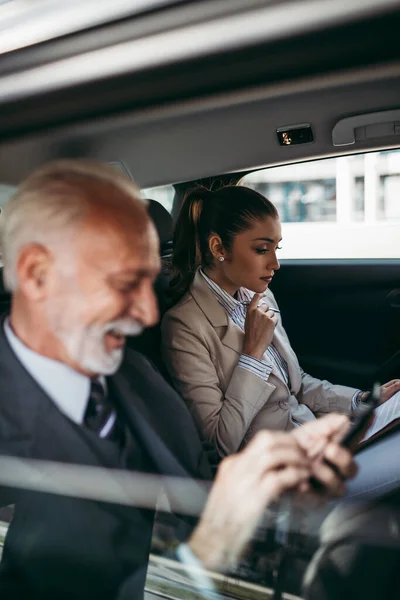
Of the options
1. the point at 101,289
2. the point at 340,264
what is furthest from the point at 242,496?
the point at 340,264

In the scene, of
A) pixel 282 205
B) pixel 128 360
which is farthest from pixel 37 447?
pixel 282 205

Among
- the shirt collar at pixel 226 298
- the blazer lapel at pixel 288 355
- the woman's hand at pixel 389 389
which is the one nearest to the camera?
the shirt collar at pixel 226 298

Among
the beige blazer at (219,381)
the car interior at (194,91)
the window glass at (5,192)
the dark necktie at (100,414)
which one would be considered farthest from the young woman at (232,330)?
the window glass at (5,192)

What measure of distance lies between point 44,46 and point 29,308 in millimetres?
378

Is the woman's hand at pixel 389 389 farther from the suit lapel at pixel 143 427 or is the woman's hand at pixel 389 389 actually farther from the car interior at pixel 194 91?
the suit lapel at pixel 143 427

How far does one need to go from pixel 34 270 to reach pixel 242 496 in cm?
45

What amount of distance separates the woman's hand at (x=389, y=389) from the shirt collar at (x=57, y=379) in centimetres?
105

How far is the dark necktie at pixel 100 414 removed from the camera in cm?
100

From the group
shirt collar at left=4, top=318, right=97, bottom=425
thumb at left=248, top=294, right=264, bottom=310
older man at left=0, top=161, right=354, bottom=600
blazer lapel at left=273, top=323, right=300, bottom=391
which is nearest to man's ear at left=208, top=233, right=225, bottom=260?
thumb at left=248, top=294, right=264, bottom=310

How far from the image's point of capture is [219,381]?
55.3 inches

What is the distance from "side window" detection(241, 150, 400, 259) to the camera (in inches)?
63.1

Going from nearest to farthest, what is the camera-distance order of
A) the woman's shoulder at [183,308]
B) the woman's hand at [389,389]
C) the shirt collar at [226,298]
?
the woman's shoulder at [183,308]
the shirt collar at [226,298]
the woman's hand at [389,389]

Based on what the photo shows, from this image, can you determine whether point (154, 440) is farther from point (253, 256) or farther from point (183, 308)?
point (253, 256)

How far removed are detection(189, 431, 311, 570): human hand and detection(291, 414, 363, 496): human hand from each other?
15 mm
